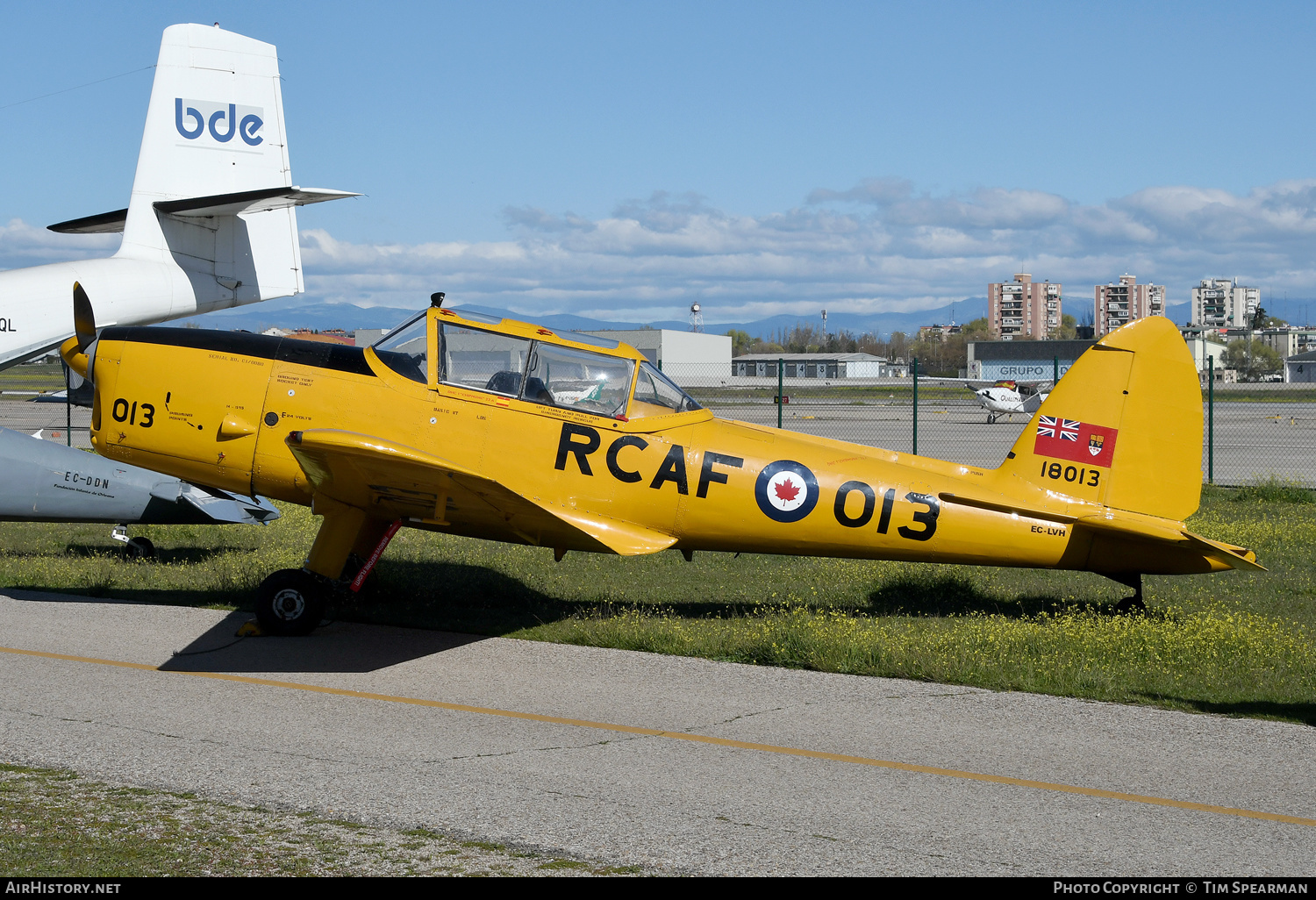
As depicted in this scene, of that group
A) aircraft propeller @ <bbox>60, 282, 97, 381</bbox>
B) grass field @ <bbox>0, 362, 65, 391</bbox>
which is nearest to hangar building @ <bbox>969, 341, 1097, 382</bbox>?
grass field @ <bbox>0, 362, 65, 391</bbox>

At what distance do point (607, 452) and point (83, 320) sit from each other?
430 cm

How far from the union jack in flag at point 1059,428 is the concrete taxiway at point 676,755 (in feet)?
7.40

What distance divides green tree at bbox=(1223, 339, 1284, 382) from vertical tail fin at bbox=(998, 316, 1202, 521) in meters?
88.7

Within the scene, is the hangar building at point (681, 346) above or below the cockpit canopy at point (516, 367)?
above

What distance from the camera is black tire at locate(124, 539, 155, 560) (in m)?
10.9

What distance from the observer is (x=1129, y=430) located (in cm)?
785

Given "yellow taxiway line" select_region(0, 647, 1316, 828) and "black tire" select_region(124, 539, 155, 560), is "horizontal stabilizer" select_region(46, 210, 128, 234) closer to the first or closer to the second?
"black tire" select_region(124, 539, 155, 560)

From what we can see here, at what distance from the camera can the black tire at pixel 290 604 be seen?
795 cm

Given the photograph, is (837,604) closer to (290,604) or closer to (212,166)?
(290,604)

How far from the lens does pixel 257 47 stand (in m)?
16.6

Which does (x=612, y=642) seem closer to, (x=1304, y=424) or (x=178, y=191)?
(x=178, y=191)

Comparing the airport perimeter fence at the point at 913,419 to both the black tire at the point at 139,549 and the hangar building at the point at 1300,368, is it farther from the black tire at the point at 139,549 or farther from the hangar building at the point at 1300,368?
the hangar building at the point at 1300,368

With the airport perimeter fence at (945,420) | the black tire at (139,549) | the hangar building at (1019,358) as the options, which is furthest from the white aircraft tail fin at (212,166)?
the hangar building at (1019,358)

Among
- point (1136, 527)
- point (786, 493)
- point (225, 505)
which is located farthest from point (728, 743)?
point (225, 505)
